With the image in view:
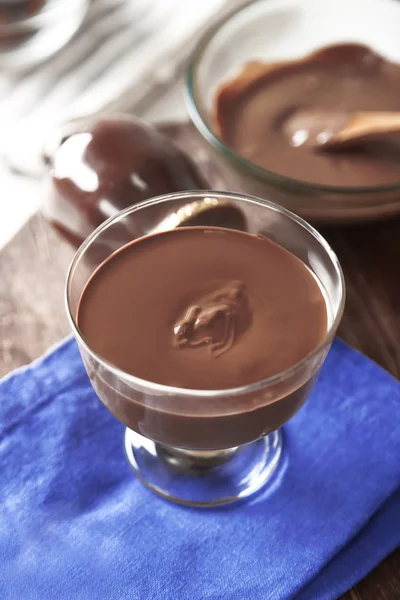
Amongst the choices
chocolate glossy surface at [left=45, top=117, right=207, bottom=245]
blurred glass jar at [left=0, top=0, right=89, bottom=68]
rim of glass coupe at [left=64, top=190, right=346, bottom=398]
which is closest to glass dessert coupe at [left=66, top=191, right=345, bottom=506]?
rim of glass coupe at [left=64, top=190, right=346, bottom=398]

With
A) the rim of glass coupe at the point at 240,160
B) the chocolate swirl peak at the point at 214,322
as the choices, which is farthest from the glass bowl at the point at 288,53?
the chocolate swirl peak at the point at 214,322

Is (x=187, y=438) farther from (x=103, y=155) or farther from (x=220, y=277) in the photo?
(x=103, y=155)

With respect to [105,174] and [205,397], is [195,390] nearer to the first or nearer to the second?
[205,397]

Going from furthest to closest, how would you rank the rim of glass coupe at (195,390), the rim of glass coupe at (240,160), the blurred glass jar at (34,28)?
the blurred glass jar at (34,28) < the rim of glass coupe at (240,160) < the rim of glass coupe at (195,390)

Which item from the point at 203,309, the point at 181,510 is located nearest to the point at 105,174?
the point at 203,309

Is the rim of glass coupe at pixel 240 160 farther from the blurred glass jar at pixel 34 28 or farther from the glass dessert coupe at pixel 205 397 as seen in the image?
the blurred glass jar at pixel 34 28
